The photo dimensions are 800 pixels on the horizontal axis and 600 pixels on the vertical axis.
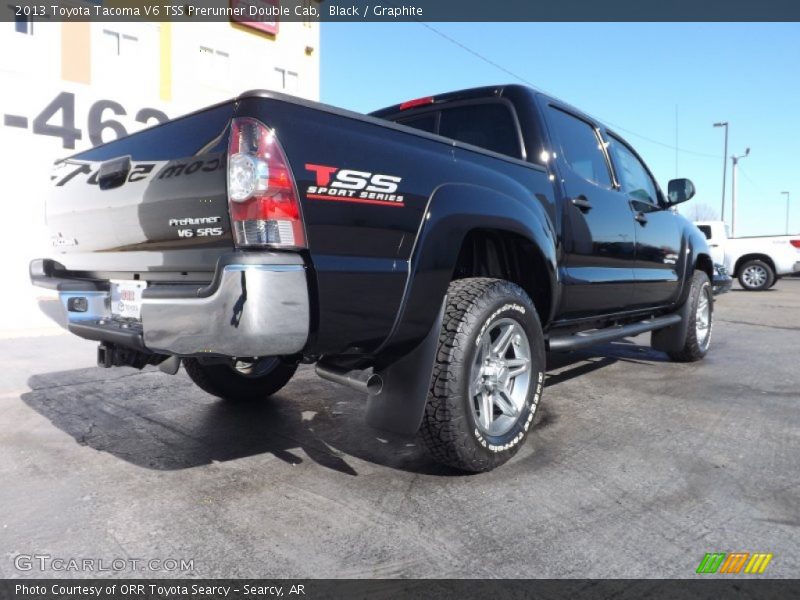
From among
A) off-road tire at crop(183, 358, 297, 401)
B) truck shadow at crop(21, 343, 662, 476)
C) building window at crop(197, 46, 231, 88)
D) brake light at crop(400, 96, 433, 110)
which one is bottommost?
truck shadow at crop(21, 343, 662, 476)

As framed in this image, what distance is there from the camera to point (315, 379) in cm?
510

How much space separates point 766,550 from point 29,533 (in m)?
2.74

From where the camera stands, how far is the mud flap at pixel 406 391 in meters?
2.61

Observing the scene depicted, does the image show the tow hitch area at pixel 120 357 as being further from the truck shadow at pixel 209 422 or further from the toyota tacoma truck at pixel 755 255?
the toyota tacoma truck at pixel 755 255

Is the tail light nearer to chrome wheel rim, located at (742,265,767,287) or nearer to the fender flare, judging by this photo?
the fender flare

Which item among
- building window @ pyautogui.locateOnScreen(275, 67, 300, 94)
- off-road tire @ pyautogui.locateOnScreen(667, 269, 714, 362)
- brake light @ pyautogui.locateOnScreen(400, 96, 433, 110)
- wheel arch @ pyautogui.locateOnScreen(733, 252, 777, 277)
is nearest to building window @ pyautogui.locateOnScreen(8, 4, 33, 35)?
building window @ pyautogui.locateOnScreen(275, 67, 300, 94)

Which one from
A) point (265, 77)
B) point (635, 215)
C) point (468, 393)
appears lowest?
point (468, 393)

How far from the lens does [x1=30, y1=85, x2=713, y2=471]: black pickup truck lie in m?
2.18

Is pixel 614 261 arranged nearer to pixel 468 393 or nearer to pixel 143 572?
pixel 468 393

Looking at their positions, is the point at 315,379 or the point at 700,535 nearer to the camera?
the point at 700,535

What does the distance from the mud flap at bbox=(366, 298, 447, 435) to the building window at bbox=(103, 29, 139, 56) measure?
1653 cm

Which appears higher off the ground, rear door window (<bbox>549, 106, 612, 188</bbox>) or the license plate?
rear door window (<bbox>549, 106, 612, 188</bbox>)

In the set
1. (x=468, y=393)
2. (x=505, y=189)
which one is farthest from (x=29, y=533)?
(x=505, y=189)

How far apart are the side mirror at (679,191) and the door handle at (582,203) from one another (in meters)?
1.94
